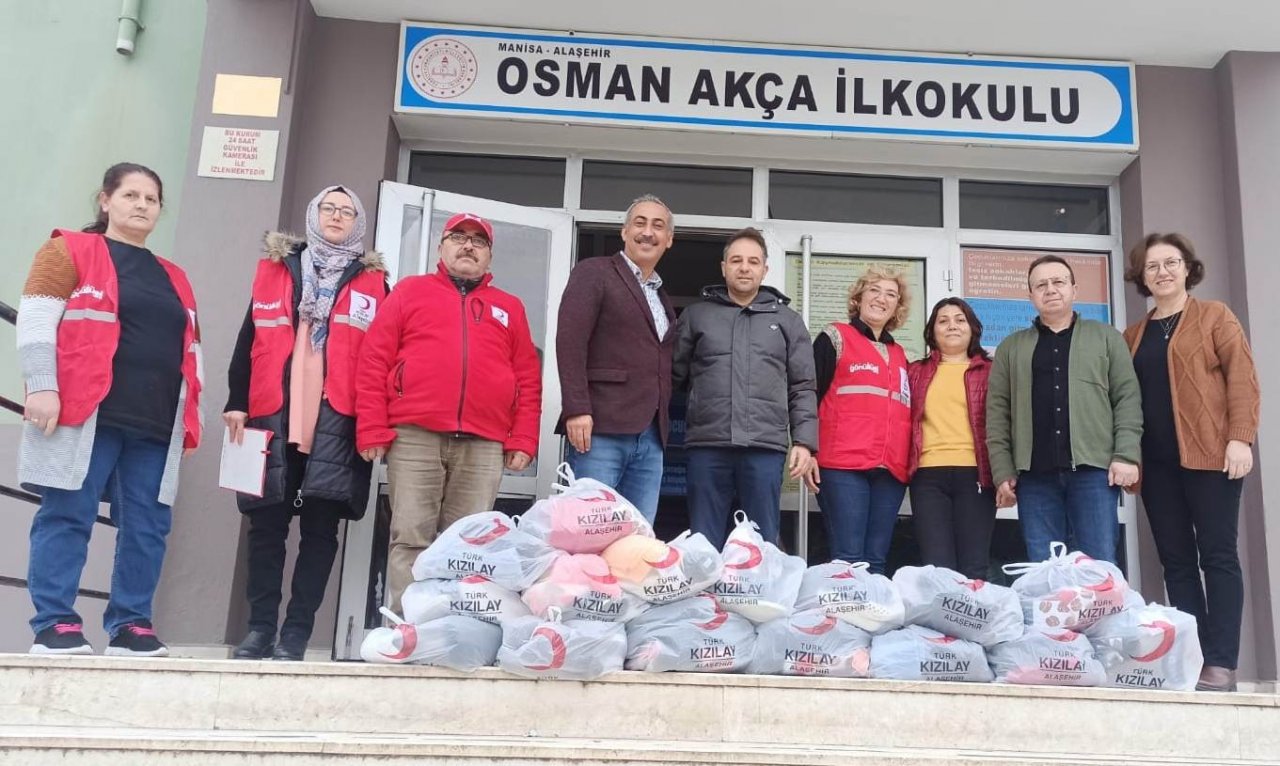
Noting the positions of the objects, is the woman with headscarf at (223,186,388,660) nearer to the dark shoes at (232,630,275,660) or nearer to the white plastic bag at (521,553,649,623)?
the dark shoes at (232,630,275,660)

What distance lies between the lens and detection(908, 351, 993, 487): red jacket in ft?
14.1

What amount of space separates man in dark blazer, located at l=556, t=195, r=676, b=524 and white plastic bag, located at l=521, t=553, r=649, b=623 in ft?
3.01

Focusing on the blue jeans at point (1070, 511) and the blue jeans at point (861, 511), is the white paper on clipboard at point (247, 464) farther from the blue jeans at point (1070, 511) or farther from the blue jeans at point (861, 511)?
the blue jeans at point (1070, 511)

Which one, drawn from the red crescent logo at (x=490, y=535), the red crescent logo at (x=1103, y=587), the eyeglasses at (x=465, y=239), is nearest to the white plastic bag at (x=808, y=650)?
the red crescent logo at (x=1103, y=587)

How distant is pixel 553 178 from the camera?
18.4ft

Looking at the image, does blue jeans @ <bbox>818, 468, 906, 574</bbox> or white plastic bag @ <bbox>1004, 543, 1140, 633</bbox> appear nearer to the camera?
white plastic bag @ <bbox>1004, 543, 1140, 633</bbox>

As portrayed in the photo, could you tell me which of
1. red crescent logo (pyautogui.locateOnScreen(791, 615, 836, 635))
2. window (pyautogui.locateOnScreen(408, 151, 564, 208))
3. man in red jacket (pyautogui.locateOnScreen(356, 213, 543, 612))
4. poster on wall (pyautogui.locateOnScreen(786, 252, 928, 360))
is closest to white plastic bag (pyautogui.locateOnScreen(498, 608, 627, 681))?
red crescent logo (pyautogui.locateOnScreen(791, 615, 836, 635))

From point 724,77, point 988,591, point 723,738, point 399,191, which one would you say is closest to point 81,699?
point 723,738

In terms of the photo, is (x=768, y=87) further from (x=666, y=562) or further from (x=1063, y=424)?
(x=666, y=562)

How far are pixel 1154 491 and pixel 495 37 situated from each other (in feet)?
11.7

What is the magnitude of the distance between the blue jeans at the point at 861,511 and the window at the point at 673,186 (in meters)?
1.78

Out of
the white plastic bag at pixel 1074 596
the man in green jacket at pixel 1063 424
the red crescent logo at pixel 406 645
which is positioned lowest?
the red crescent logo at pixel 406 645

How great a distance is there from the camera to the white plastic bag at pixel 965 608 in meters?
3.17

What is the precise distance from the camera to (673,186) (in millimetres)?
5648
